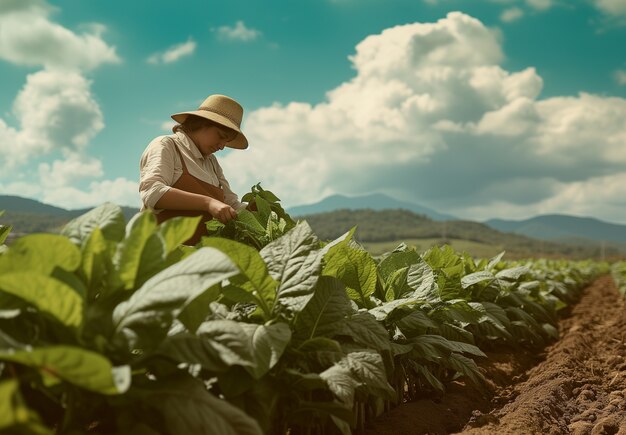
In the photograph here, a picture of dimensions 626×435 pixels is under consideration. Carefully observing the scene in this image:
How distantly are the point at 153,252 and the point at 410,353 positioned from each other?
158 centimetres

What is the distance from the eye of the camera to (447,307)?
309cm

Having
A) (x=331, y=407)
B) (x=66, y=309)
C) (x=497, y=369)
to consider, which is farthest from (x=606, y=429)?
(x=66, y=309)

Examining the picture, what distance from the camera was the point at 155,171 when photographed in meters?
3.37

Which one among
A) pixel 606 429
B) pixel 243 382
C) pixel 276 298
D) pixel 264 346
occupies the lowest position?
pixel 606 429

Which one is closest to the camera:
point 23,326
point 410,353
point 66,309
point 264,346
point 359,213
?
point 66,309

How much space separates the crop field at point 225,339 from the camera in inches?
50.6

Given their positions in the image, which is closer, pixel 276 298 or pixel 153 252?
pixel 153 252

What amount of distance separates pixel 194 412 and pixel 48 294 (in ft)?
1.43

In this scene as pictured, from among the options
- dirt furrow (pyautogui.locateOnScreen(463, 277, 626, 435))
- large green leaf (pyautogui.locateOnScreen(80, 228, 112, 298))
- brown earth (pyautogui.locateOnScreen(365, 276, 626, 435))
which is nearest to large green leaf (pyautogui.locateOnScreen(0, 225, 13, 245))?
large green leaf (pyautogui.locateOnScreen(80, 228, 112, 298))

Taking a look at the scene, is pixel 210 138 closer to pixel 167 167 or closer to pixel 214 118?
pixel 214 118

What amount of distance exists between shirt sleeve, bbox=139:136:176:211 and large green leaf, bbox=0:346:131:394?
7.10ft

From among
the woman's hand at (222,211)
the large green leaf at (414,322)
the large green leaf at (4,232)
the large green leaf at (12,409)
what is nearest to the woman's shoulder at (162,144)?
the woman's hand at (222,211)

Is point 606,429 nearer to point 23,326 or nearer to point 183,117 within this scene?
point 23,326

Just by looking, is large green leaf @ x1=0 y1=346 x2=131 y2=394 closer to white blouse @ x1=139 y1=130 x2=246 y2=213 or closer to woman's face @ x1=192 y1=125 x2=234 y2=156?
white blouse @ x1=139 y1=130 x2=246 y2=213
